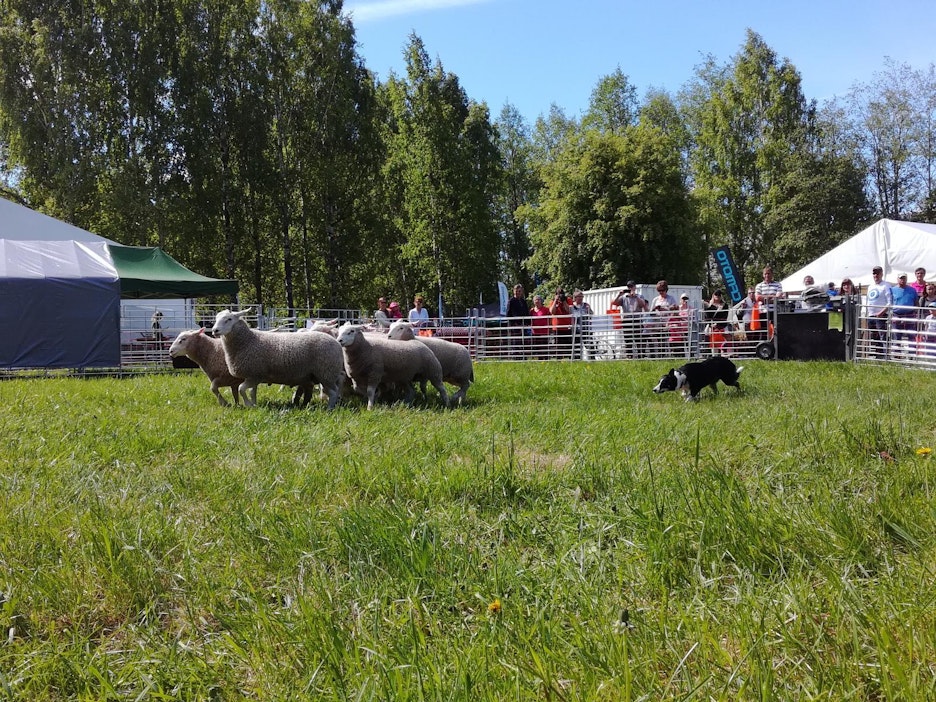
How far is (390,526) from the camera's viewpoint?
275 centimetres

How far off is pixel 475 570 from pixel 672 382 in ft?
21.1

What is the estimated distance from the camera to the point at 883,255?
21781 mm

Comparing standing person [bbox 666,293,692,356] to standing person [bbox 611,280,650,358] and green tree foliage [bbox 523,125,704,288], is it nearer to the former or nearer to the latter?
standing person [bbox 611,280,650,358]

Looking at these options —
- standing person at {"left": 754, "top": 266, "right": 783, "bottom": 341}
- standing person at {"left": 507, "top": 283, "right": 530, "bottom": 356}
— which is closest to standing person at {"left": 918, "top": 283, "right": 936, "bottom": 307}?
standing person at {"left": 754, "top": 266, "right": 783, "bottom": 341}

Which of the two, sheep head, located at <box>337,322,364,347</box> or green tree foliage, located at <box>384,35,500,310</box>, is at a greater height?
green tree foliage, located at <box>384,35,500,310</box>

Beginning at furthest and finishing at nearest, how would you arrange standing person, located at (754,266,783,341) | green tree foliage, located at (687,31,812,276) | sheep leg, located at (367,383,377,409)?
green tree foliage, located at (687,31,812,276) < standing person, located at (754,266,783,341) < sheep leg, located at (367,383,377,409)

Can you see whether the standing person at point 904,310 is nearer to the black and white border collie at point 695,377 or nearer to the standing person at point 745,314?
the standing person at point 745,314

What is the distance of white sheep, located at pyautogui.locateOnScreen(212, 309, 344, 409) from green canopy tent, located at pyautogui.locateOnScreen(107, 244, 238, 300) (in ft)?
33.9

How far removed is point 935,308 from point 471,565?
1307cm

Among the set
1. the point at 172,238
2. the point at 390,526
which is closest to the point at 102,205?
the point at 172,238

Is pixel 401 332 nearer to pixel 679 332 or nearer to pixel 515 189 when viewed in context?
pixel 679 332

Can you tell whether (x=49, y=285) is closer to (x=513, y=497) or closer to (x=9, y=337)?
(x=9, y=337)

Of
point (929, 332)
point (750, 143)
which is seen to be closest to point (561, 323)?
point (929, 332)

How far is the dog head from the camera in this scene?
831 centimetres
